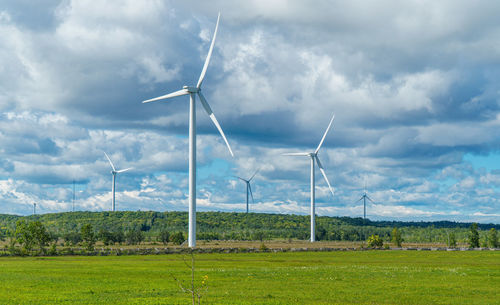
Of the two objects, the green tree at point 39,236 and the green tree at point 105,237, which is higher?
the green tree at point 39,236

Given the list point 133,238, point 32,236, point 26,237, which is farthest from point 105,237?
point 26,237

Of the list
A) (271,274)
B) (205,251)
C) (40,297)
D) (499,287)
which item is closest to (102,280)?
(40,297)

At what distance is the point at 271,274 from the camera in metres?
65.9

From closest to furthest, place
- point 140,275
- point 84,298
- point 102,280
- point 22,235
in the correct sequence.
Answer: point 84,298 → point 102,280 → point 140,275 → point 22,235

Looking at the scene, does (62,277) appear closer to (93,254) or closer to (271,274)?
(271,274)

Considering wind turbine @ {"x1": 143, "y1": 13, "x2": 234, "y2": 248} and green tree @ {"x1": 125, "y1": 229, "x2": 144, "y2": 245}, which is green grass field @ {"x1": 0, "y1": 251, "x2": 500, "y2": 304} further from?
green tree @ {"x1": 125, "y1": 229, "x2": 144, "y2": 245}

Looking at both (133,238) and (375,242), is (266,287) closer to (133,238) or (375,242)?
(375,242)

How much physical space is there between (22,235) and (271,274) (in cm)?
7865

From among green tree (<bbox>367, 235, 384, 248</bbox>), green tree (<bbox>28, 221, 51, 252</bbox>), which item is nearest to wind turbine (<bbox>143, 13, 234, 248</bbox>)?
green tree (<bbox>28, 221, 51, 252</bbox>)

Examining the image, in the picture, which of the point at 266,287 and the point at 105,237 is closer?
the point at 266,287

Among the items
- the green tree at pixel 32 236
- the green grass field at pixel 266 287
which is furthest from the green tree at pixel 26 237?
the green grass field at pixel 266 287

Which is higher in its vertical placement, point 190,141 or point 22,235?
point 190,141

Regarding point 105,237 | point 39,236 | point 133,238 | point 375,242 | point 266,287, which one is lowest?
point 133,238

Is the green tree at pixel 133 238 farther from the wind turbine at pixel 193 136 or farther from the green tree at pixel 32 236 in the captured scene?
the wind turbine at pixel 193 136
